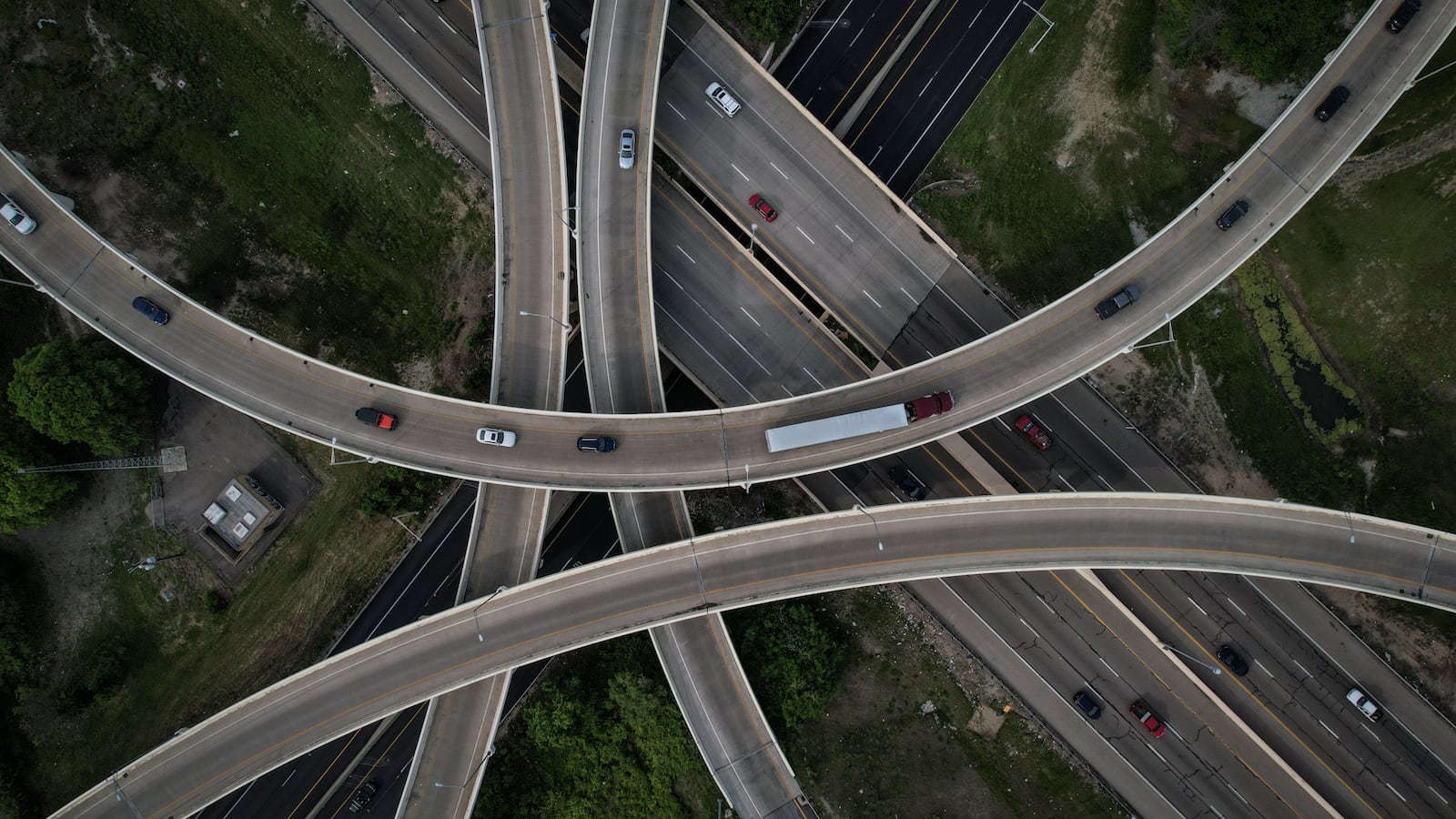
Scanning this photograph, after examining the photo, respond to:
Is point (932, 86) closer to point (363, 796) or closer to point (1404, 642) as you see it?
point (1404, 642)

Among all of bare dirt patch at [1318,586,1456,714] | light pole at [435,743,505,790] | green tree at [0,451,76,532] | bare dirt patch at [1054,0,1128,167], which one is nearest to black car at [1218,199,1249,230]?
bare dirt patch at [1054,0,1128,167]

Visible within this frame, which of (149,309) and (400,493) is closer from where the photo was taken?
(149,309)

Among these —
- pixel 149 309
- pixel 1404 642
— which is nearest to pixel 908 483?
pixel 1404 642

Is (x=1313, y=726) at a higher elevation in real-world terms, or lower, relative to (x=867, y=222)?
lower

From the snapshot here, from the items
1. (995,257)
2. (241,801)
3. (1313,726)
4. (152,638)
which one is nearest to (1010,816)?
(1313,726)

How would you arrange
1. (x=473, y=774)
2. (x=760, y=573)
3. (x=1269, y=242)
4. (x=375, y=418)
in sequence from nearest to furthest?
(x=375, y=418) < (x=760, y=573) < (x=473, y=774) < (x=1269, y=242)

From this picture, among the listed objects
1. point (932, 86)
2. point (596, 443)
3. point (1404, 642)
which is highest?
point (932, 86)

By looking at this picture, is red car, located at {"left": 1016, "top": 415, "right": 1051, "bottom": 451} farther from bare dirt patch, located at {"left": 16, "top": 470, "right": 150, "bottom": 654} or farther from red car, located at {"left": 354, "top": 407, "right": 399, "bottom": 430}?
bare dirt patch, located at {"left": 16, "top": 470, "right": 150, "bottom": 654}

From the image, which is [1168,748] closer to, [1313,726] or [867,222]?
[1313,726]
